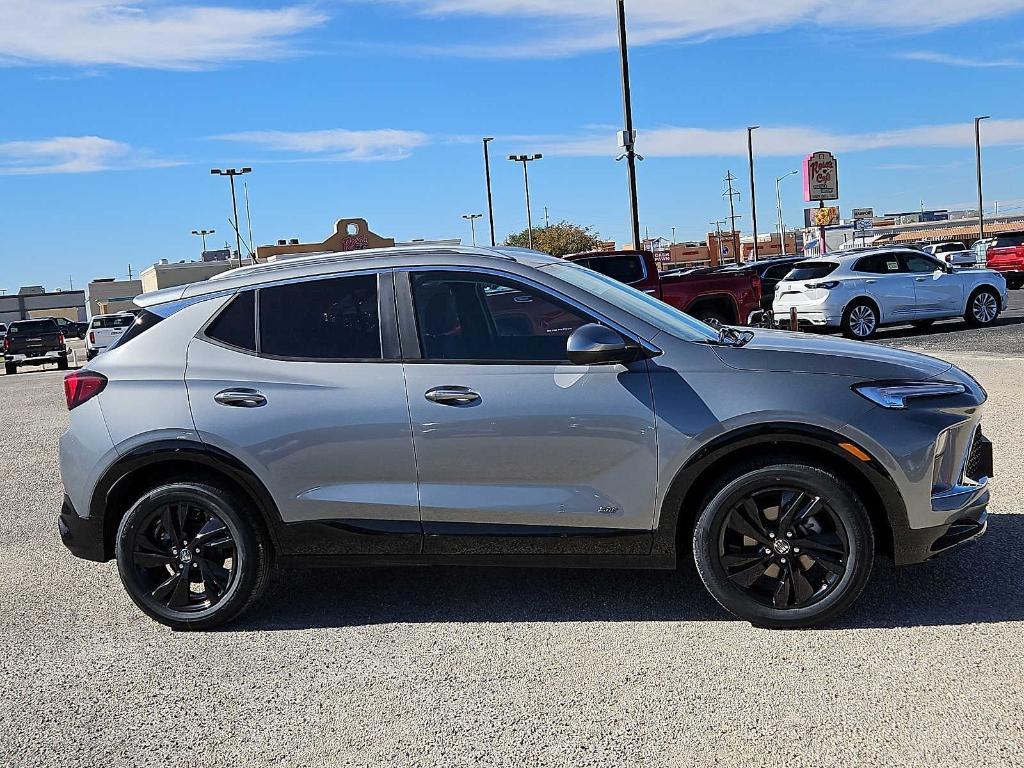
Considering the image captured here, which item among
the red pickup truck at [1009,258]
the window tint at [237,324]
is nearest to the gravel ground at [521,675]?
the window tint at [237,324]

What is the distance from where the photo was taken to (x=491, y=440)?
468cm

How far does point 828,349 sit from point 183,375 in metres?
3.02

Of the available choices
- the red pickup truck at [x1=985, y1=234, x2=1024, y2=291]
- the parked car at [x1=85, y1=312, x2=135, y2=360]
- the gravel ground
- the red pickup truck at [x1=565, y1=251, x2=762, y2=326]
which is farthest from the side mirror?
the red pickup truck at [x1=985, y1=234, x2=1024, y2=291]

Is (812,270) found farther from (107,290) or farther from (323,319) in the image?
(107,290)

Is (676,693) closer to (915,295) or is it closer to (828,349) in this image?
(828,349)

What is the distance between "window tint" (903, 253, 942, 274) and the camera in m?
20.1

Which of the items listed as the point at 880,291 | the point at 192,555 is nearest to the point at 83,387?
the point at 192,555

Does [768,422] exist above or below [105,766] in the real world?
above

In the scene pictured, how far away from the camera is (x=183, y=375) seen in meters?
5.02

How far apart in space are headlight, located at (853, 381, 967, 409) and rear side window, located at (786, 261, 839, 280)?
1590 cm

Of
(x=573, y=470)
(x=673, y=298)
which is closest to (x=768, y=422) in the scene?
(x=573, y=470)

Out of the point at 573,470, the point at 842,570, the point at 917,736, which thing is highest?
the point at 573,470

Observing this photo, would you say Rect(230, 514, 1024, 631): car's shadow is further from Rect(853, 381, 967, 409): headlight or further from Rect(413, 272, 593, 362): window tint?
Rect(413, 272, 593, 362): window tint

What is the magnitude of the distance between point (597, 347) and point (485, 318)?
687 mm
